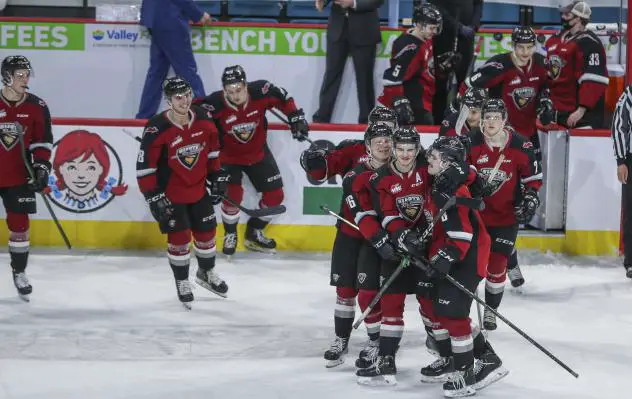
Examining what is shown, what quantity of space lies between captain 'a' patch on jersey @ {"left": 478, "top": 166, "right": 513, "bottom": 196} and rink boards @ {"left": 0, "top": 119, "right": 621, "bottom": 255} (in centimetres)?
215

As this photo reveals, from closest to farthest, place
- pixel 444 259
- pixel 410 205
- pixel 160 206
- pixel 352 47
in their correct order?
pixel 444 259, pixel 410 205, pixel 160 206, pixel 352 47

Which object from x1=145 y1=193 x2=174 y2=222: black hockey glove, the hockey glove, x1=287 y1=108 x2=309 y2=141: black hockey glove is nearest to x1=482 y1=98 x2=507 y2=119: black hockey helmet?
the hockey glove

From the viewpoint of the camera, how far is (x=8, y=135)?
7.72 meters

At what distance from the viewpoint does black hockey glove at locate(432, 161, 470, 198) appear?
5805mm

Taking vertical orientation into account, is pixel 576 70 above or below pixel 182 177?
above

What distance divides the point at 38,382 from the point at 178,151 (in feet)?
6.12

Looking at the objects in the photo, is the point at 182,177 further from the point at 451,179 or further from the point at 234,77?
the point at 451,179

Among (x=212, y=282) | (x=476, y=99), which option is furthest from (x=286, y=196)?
(x=476, y=99)

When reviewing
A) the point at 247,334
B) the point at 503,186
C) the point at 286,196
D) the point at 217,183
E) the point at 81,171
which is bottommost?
the point at 247,334

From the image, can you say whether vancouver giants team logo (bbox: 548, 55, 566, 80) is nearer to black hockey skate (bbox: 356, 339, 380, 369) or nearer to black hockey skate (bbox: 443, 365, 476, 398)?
black hockey skate (bbox: 356, 339, 380, 369)

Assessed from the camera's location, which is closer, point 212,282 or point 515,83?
point 212,282

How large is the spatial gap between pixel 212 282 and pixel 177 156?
0.88m

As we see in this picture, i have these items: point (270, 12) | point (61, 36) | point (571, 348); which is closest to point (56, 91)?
point (61, 36)

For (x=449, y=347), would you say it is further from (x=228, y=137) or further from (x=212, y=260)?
(x=228, y=137)
